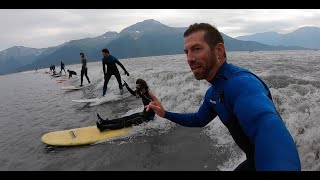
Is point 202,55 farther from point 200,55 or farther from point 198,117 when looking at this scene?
point 198,117

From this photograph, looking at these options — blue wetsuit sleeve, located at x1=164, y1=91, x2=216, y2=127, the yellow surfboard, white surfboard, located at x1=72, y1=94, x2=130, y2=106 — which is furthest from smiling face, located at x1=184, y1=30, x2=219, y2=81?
white surfboard, located at x1=72, y1=94, x2=130, y2=106

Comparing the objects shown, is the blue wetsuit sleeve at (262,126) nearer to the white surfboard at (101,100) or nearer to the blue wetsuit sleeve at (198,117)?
the blue wetsuit sleeve at (198,117)

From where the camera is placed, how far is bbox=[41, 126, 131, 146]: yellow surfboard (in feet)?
28.7

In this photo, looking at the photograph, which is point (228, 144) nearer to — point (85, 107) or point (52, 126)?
point (52, 126)

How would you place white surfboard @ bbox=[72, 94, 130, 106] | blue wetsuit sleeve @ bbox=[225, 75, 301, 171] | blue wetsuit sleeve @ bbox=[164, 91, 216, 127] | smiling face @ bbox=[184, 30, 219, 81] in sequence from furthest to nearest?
white surfboard @ bbox=[72, 94, 130, 106] → blue wetsuit sleeve @ bbox=[164, 91, 216, 127] → smiling face @ bbox=[184, 30, 219, 81] → blue wetsuit sleeve @ bbox=[225, 75, 301, 171]

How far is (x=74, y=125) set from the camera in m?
11.5

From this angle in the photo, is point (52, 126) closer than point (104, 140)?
No

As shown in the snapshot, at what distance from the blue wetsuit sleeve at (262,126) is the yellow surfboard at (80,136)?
733cm

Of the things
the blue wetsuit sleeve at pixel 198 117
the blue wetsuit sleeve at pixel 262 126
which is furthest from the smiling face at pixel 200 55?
the blue wetsuit sleeve at pixel 198 117

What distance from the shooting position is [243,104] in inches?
74.4

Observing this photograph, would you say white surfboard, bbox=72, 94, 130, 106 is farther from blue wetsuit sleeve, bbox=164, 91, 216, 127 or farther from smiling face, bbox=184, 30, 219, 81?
smiling face, bbox=184, 30, 219, 81
